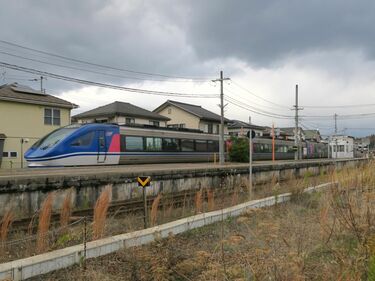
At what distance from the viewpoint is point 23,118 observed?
28.3m

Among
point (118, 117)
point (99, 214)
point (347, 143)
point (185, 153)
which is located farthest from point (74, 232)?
point (347, 143)

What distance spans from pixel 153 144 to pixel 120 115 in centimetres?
1441

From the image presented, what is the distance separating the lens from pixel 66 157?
63.0 ft

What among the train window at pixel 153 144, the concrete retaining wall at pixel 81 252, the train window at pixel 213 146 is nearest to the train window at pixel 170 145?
the train window at pixel 153 144

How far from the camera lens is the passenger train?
63.2ft

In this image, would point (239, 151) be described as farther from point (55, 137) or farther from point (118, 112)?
point (55, 137)

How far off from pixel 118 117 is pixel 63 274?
35028 mm

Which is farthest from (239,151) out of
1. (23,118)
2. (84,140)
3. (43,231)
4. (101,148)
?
(43,231)

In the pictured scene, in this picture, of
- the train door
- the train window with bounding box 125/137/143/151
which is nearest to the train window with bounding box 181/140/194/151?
the train window with bounding box 125/137/143/151

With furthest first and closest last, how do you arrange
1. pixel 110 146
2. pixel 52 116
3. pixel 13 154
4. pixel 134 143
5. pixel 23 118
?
pixel 52 116 < pixel 23 118 < pixel 13 154 < pixel 134 143 < pixel 110 146

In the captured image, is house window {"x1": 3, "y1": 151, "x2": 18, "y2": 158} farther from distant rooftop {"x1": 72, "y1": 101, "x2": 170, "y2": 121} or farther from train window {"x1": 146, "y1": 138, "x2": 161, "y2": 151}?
distant rooftop {"x1": 72, "y1": 101, "x2": 170, "y2": 121}

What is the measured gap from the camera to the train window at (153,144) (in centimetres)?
2528

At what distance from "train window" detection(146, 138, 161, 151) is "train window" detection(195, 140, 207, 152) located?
A: 560cm

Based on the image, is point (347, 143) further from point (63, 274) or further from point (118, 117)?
point (63, 274)
